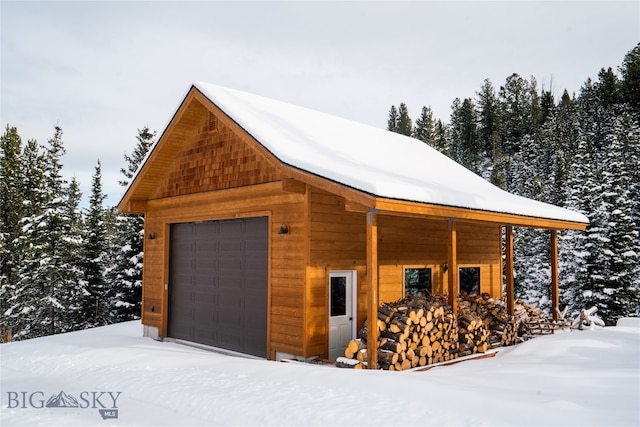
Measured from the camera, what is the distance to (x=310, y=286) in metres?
9.23

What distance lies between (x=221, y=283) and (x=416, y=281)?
4683mm

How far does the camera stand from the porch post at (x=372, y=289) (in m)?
8.05

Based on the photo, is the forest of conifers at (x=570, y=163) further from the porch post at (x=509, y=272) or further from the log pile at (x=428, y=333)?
the log pile at (x=428, y=333)

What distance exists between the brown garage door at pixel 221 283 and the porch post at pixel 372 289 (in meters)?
2.84

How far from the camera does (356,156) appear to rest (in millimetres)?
11070

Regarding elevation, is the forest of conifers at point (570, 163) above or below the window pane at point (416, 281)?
above

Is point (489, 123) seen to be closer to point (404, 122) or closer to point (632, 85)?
point (404, 122)

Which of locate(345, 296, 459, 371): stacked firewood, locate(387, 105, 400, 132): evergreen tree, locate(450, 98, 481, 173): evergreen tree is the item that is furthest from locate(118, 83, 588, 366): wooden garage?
locate(387, 105, 400, 132): evergreen tree

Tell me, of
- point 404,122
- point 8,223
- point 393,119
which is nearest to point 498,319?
point 8,223

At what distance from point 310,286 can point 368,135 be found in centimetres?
624

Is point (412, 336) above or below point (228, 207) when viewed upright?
below
